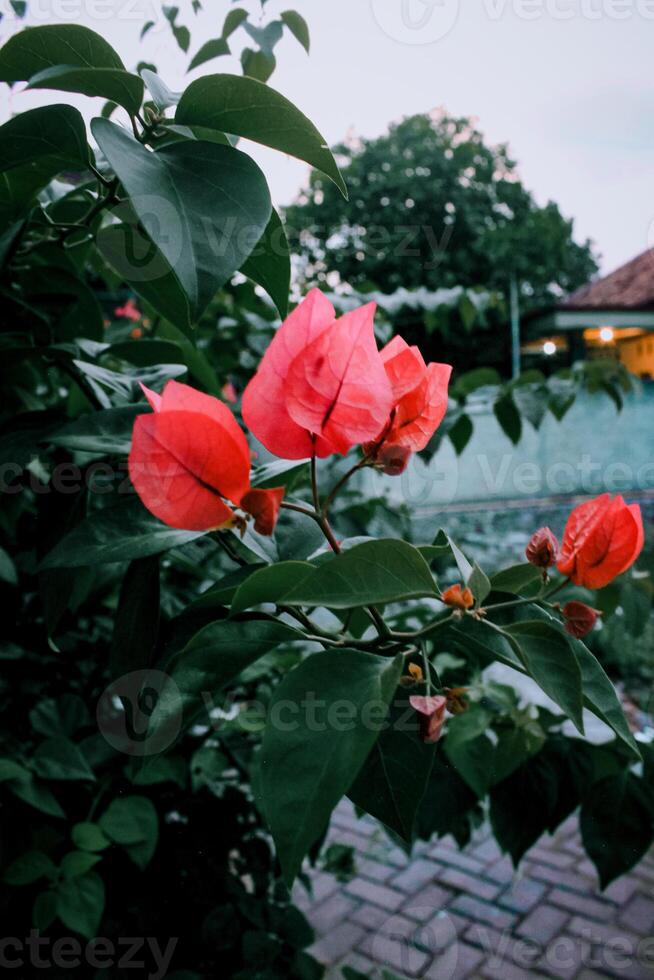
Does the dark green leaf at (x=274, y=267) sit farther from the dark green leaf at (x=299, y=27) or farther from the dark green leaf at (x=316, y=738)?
the dark green leaf at (x=299, y=27)

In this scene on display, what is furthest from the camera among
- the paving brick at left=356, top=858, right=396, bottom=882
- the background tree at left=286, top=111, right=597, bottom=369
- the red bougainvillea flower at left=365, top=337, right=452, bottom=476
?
the background tree at left=286, top=111, right=597, bottom=369

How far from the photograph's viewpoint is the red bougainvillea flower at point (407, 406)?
1.41 ft

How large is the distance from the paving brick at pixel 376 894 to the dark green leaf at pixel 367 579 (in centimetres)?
239

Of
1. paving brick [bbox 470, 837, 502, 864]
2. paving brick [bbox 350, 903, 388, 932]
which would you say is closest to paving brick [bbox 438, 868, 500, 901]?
paving brick [bbox 470, 837, 502, 864]

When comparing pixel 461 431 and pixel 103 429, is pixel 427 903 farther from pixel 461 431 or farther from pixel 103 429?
pixel 103 429

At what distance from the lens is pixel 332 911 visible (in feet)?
7.89

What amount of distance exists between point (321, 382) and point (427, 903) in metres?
2.47

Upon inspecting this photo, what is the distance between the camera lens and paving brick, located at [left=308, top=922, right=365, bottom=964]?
216 centimetres

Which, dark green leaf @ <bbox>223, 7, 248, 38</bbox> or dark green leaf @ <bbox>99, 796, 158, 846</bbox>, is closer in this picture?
dark green leaf @ <bbox>223, 7, 248, 38</bbox>

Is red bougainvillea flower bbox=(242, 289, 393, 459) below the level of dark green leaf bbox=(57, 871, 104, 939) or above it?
above

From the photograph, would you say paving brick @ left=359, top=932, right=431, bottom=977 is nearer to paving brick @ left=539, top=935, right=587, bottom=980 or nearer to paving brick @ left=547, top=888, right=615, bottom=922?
paving brick @ left=539, top=935, right=587, bottom=980

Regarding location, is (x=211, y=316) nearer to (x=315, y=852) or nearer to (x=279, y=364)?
(x=315, y=852)

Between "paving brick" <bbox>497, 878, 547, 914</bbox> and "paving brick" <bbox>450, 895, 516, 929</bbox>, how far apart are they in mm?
45

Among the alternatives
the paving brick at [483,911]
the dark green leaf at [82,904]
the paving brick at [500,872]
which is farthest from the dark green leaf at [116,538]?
the paving brick at [500,872]
